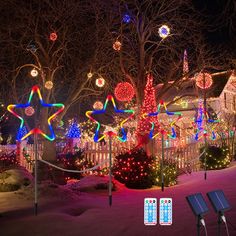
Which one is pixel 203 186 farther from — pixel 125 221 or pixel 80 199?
pixel 125 221

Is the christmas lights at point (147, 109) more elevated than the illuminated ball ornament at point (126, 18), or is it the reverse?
the illuminated ball ornament at point (126, 18)

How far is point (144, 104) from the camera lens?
1838 centimetres

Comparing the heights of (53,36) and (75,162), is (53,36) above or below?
above

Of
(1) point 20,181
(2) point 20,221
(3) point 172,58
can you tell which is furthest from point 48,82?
(2) point 20,221

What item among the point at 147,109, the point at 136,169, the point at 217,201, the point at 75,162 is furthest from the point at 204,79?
the point at 217,201

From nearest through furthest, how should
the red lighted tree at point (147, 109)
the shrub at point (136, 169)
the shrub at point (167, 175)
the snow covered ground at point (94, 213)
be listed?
1. the snow covered ground at point (94, 213)
2. the shrub at point (136, 169)
3. the shrub at point (167, 175)
4. the red lighted tree at point (147, 109)

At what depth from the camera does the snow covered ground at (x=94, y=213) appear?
729cm

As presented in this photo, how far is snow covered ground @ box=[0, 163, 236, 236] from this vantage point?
7285 mm

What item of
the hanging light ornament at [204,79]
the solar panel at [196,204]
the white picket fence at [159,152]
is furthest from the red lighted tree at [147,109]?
the solar panel at [196,204]

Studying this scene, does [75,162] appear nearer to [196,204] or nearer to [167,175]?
[167,175]

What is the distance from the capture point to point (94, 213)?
8.70 metres

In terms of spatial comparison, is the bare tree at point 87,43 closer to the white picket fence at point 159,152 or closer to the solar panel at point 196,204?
the white picket fence at point 159,152

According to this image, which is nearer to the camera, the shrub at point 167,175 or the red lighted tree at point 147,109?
the shrub at point 167,175

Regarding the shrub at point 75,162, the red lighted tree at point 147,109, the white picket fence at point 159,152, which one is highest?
the red lighted tree at point 147,109
